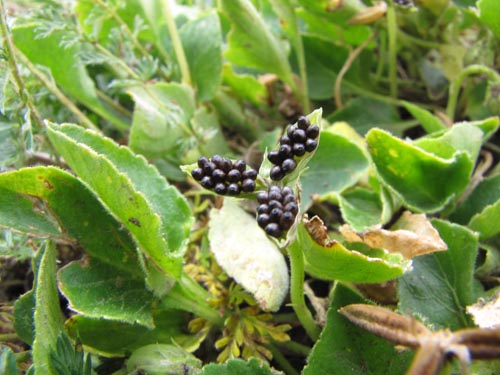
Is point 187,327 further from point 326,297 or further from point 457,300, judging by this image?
point 457,300

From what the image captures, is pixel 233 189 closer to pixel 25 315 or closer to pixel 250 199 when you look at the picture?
pixel 250 199

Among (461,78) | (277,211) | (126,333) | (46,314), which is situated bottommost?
(126,333)

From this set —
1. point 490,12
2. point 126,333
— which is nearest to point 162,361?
point 126,333

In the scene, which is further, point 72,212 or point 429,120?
point 429,120

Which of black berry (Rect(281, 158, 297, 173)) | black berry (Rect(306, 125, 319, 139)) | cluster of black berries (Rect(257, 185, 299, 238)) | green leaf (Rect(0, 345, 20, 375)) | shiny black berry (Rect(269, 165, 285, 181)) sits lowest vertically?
green leaf (Rect(0, 345, 20, 375))

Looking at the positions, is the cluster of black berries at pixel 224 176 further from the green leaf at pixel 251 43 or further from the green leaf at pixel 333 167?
the green leaf at pixel 251 43

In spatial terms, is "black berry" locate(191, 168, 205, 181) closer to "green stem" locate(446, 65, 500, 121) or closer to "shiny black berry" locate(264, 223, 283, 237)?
"shiny black berry" locate(264, 223, 283, 237)

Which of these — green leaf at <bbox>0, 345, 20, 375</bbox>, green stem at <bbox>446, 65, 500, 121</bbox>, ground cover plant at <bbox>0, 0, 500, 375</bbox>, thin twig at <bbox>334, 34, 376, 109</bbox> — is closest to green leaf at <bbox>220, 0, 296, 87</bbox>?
ground cover plant at <bbox>0, 0, 500, 375</bbox>
